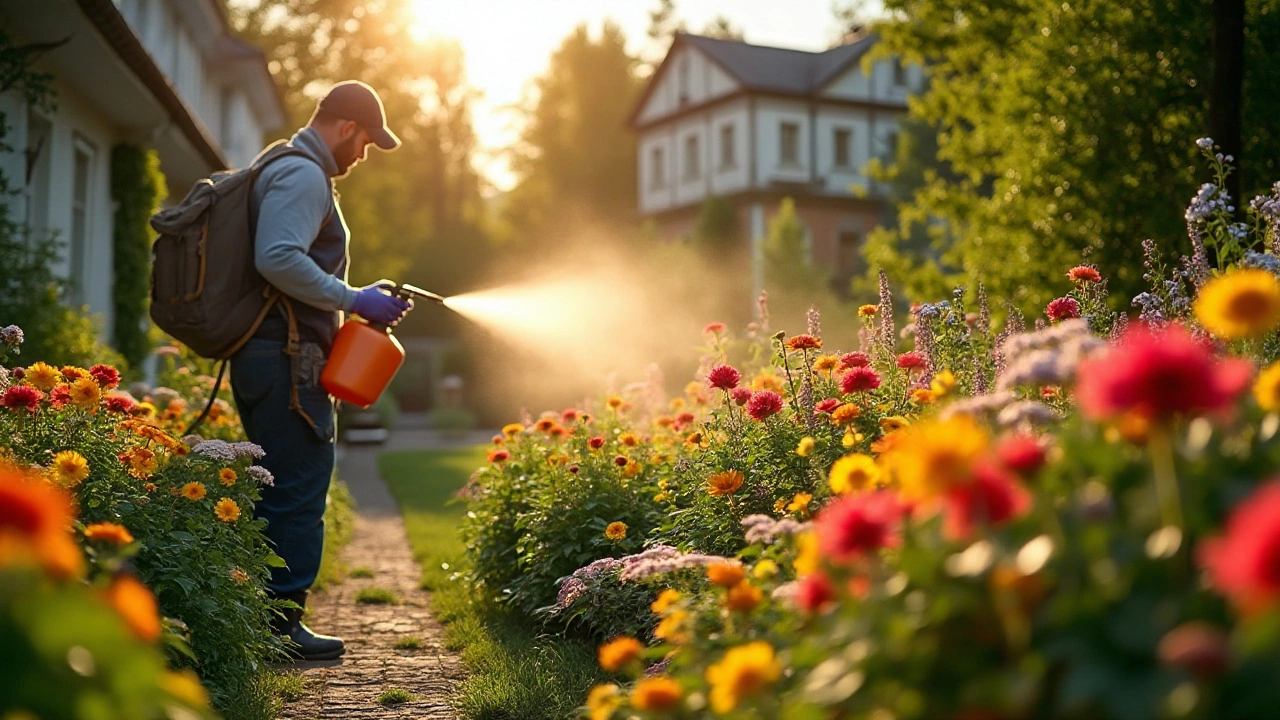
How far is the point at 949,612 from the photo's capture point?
1.67m

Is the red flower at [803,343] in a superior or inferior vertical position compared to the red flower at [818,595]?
superior

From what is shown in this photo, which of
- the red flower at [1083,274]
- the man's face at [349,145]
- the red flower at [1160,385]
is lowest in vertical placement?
the red flower at [1160,385]

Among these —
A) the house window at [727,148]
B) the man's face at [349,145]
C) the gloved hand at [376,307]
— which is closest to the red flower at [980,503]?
the gloved hand at [376,307]

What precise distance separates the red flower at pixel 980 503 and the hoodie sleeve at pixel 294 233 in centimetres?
373

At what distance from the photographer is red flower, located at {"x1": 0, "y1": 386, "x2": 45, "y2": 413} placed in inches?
160

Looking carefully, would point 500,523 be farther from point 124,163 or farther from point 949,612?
point 124,163

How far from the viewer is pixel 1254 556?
4.22ft

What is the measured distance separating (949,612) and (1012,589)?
0.32ft

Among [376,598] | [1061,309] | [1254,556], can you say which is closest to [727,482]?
[1061,309]

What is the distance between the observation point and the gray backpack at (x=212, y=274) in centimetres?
516

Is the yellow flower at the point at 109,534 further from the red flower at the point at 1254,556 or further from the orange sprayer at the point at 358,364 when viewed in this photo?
the orange sprayer at the point at 358,364

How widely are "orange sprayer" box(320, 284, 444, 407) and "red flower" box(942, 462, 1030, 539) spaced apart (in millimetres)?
3692

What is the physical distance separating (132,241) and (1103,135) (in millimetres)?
9235

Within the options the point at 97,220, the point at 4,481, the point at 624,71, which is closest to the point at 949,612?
the point at 4,481
